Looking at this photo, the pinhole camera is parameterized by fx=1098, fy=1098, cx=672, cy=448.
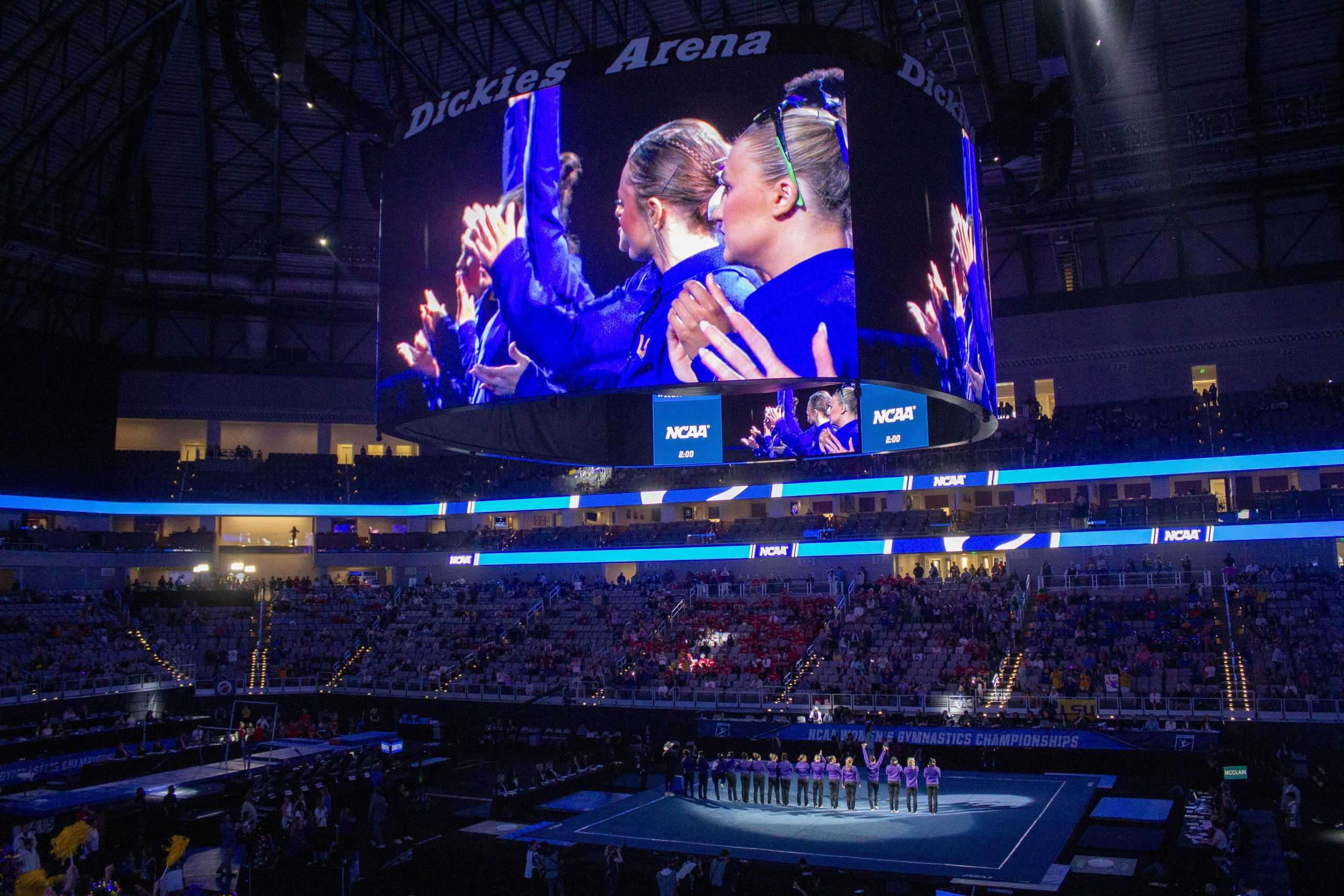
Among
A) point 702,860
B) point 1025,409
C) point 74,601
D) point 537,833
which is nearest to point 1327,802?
point 702,860

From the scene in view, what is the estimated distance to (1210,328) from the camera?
44844 millimetres

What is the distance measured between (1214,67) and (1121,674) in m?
19.6

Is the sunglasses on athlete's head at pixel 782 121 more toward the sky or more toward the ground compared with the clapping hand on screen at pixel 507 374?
more toward the sky

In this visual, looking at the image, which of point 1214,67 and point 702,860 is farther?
point 1214,67

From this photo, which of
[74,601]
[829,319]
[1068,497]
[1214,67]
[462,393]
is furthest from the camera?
[1068,497]

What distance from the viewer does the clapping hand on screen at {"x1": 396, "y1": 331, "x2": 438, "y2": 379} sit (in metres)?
19.0

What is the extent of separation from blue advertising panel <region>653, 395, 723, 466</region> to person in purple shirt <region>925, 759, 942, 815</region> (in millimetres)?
8397

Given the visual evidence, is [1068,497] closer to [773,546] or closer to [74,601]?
[773,546]

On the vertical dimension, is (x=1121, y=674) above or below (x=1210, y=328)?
below

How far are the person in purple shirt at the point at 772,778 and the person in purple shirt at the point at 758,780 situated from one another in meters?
0.14

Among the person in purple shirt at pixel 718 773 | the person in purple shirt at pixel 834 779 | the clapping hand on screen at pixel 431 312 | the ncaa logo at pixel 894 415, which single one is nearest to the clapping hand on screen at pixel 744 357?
the clapping hand on screen at pixel 431 312

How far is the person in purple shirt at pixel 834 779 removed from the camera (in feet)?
84.3

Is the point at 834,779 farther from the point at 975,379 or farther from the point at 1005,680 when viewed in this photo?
the point at 975,379

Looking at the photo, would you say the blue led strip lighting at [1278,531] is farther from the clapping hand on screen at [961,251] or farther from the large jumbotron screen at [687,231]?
the clapping hand on screen at [961,251]
